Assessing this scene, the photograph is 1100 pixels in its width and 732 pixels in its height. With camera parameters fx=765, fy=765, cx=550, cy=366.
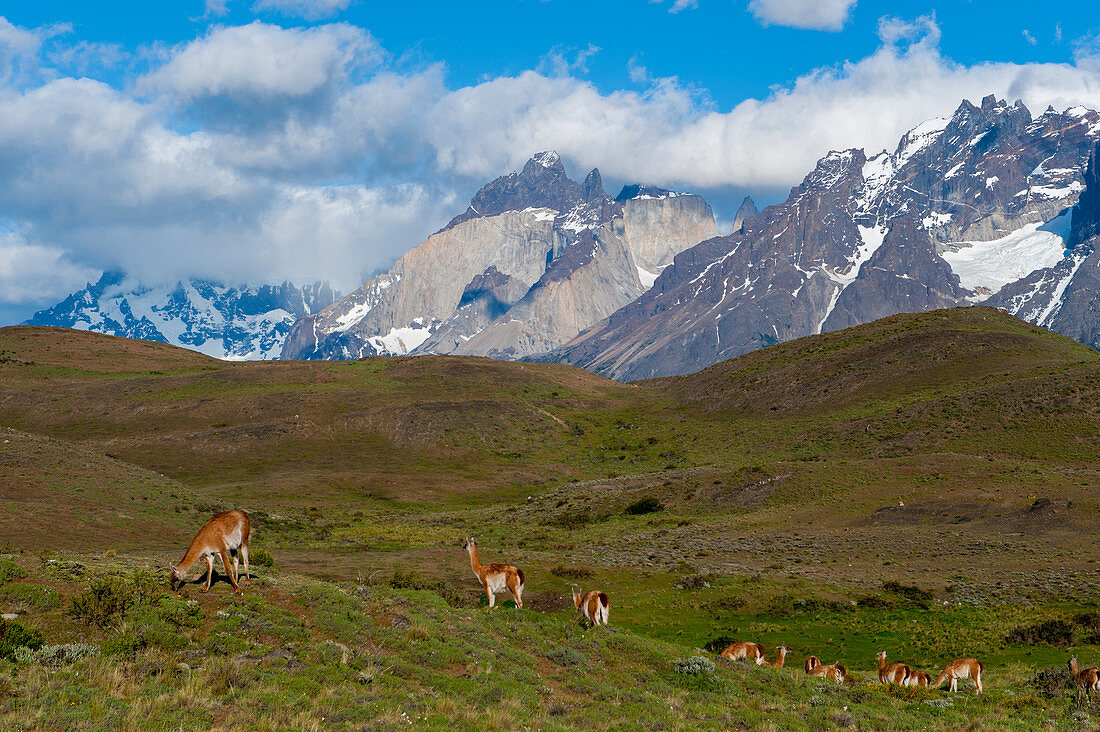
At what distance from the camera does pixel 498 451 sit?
10612 centimetres

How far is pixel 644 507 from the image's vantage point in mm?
65688

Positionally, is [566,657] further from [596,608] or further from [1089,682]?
[1089,682]

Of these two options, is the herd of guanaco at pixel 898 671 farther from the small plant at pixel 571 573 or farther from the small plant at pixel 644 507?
the small plant at pixel 644 507

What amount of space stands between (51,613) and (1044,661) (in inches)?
1192

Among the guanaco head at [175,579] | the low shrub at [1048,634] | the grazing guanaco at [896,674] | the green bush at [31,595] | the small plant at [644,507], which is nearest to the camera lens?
the green bush at [31,595]

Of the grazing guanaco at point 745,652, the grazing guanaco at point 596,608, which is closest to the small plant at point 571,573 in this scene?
A: the grazing guanaco at point 596,608

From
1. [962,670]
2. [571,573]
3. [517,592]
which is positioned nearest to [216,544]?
[517,592]

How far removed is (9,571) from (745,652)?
770 inches

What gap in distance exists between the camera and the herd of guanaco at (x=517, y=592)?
61.2ft

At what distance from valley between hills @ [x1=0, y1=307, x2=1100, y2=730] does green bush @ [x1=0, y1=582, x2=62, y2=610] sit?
0.15 m

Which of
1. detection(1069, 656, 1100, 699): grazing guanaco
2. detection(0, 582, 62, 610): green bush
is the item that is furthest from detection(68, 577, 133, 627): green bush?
detection(1069, 656, 1100, 699): grazing guanaco

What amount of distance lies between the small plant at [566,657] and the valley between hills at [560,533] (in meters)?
0.09

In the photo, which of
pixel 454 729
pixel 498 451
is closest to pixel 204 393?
pixel 498 451

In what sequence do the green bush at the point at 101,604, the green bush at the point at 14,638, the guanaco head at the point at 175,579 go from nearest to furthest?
the green bush at the point at 14,638 < the green bush at the point at 101,604 < the guanaco head at the point at 175,579
